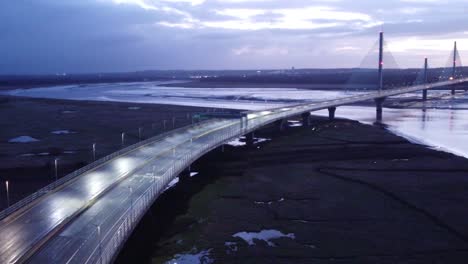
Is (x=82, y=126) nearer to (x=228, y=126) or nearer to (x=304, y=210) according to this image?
(x=228, y=126)

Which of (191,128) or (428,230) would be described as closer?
(428,230)

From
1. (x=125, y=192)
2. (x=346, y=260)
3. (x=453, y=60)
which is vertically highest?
(x=453, y=60)

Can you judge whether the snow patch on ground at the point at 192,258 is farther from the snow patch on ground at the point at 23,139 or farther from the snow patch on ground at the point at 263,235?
the snow patch on ground at the point at 23,139

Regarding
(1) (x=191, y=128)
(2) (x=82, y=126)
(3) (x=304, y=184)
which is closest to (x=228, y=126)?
(1) (x=191, y=128)

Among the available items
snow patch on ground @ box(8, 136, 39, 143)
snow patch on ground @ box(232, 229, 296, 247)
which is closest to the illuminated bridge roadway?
snow patch on ground @ box(232, 229, 296, 247)

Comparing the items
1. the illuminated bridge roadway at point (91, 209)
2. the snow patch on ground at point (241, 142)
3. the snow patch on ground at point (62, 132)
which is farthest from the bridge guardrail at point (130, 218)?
the snow patch on ground at point (62, 132)

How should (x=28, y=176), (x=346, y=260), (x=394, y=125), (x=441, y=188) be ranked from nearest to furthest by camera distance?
(x=346, y=260) → (x=441, y=188) → (x=28, y=176) → (x=394, y=125)

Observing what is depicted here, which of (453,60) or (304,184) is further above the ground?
(453,60)

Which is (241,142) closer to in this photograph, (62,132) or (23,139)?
(62,132)
